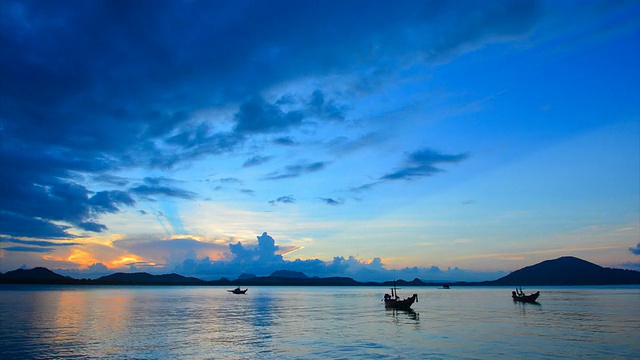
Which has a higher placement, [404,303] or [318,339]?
[404,303]

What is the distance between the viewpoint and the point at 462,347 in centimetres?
3366

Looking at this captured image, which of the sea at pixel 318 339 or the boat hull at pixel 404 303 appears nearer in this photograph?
the sea at pixel 318 339

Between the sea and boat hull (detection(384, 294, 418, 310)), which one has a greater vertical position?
boat hull (detection(384, 294, 418, 310))

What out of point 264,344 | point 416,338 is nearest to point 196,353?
point 264,344

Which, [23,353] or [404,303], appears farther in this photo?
[404,303]

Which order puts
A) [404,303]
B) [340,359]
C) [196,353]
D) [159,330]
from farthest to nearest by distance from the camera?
[404,303] → [159,330] → [196,353] → [340,359]

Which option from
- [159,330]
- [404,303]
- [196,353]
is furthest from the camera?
[404,303]

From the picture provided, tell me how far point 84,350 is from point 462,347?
1158 inches

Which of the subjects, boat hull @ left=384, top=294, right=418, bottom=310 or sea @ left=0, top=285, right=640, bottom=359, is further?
boat hull @ left=384, top=294, right=418, bottom=310

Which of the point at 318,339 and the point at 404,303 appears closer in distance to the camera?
the point at 318,339

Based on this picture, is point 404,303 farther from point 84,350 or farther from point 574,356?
point 84,350

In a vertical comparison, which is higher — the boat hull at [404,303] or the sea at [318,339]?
the boat hull at [404,303]

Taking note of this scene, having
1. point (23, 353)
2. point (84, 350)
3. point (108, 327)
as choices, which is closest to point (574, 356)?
point (84, 350)

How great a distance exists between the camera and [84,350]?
32.2m
